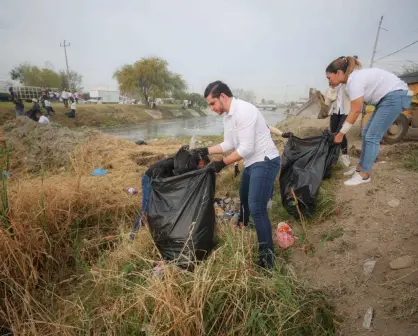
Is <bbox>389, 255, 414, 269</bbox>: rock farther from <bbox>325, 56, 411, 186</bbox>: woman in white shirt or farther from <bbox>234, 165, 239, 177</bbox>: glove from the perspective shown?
<bbox>234, 165, 239, 177</bbox>: glove

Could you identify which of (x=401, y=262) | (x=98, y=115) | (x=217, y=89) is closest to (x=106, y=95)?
(x=98, y=115)

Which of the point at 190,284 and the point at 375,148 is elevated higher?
the point at 375,148

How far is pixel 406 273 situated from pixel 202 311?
1.48 meters

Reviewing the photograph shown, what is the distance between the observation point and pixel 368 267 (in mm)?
2012

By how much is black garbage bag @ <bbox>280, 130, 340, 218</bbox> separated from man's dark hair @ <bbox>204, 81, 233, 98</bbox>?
1.22 m

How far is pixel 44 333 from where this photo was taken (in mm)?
1569

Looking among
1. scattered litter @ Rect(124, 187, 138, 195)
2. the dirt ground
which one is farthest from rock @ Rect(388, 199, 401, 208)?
scattered litter @ Rect(124, 187, 138, 195)

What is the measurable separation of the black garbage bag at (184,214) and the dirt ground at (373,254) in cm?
96

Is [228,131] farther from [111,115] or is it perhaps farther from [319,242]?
[111,115]

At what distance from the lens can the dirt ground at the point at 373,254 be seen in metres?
1.59

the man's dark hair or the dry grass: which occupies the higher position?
the man's dark hair

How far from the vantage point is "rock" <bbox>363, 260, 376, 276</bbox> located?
1.97 m

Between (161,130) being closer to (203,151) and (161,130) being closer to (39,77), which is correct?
(203,151)

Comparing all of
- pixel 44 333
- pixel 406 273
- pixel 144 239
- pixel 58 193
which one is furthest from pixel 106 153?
pixel 406 273
